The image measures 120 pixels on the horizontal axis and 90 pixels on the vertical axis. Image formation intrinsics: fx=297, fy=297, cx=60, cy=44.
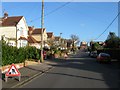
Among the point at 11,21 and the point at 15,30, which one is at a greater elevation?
the point at 11,21

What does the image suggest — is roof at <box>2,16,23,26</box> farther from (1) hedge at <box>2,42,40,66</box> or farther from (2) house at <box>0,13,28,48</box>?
(1) hedge at <box>2,42,40,66</box>

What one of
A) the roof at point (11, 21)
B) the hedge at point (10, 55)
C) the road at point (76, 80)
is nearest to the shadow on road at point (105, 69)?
the road at point (76, 80)

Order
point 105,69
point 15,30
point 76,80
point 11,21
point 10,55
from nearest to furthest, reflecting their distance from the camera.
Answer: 1. point 76,80
2. point 10,55
3. point 105,69
4. point 15,30
5. point 11,21

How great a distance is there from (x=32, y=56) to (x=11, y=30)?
17.8 meters

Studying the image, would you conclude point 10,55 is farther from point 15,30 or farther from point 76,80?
point 15,30

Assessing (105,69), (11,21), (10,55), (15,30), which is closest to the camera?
(10,55)

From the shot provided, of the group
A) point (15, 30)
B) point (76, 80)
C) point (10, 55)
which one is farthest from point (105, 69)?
point (15, 30)

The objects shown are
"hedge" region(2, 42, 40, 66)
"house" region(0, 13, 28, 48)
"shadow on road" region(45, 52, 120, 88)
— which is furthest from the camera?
"house" region(0, 13, 28, 48)

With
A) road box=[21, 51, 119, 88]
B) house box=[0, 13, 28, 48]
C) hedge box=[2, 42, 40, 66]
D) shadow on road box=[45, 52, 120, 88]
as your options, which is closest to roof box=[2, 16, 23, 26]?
house box=[0, 13, 28, 48]

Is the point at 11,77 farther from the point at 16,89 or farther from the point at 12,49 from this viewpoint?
the point at 12,49

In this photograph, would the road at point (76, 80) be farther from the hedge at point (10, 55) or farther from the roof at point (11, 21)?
the roof at point (11, 21)

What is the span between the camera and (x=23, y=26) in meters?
58.7

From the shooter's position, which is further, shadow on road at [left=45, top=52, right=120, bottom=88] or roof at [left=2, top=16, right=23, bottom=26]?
roof at [left=2, top=16, right=23, bottom=26]

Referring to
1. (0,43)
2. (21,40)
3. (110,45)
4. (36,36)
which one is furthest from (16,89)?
(36,36)
